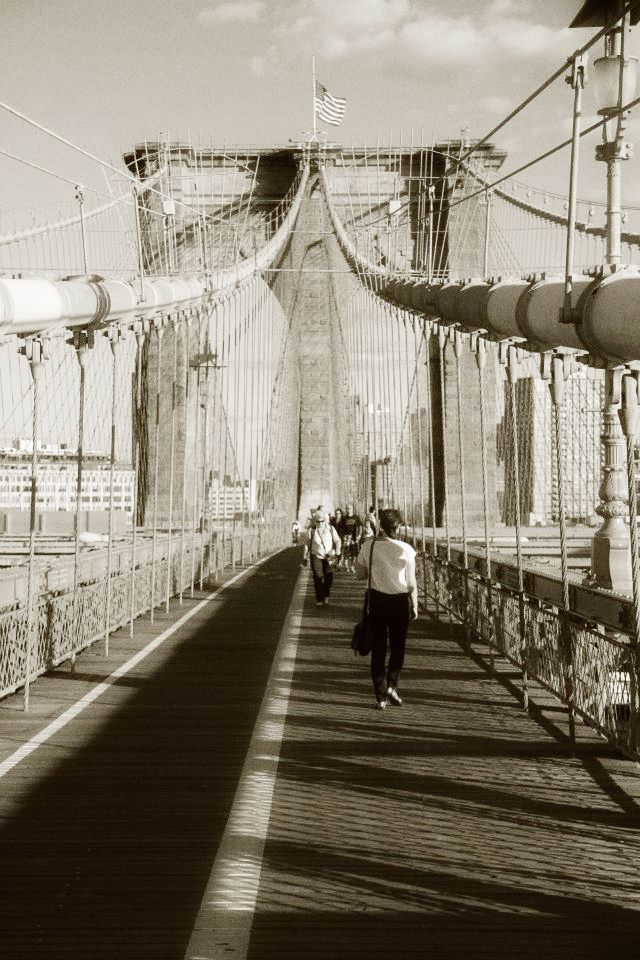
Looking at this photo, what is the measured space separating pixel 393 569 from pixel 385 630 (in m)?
0.40

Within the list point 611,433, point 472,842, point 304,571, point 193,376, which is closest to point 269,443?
point 193,376

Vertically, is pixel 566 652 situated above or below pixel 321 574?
below

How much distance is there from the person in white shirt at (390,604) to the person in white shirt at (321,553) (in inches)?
299

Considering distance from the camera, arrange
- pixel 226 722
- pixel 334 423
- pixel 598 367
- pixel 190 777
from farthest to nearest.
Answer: pixel 334 423, pixel 226 722, pixel 190 777, pixel 598 367

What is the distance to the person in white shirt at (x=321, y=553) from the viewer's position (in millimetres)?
15625

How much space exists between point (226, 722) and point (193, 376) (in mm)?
26135

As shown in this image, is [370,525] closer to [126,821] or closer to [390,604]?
[390,604]

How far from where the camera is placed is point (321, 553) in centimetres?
1558

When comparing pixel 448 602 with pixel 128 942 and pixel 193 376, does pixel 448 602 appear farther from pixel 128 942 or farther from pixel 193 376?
pixel 193 376

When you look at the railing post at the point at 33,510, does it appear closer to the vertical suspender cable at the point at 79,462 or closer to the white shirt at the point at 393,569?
the vertical suspender cable at the point at 79,462

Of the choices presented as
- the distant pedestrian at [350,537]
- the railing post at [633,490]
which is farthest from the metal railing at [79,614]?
the distant pedestrian at [350,537]

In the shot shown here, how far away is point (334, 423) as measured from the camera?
4812cm

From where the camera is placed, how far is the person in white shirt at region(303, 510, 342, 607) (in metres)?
15.6

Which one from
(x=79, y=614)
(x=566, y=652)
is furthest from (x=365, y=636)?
(x=79, y=614)
